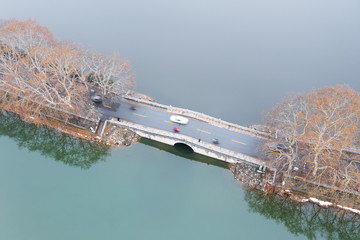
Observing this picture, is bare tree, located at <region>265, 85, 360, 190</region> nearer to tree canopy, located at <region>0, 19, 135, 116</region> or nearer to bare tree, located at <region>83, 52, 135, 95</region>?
bare tree, located at <region>83, 52, 135, 95</region>

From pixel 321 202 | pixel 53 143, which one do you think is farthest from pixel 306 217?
pixel 53 143

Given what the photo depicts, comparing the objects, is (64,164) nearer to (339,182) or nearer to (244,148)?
(244,148)

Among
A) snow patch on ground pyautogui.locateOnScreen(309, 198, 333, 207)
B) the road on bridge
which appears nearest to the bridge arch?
the road on bridge

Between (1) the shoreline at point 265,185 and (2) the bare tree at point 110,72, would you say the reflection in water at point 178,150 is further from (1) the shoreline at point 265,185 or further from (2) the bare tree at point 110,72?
(2) the bare tree at point 110,72

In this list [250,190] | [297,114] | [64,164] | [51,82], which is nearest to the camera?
[297,114]

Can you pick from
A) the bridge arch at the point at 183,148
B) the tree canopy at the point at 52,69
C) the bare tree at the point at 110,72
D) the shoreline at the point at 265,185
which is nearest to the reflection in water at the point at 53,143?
the tree canopy at the point at 52,69

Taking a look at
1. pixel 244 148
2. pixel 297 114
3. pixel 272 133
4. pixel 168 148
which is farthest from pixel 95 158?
pixel 297 114
